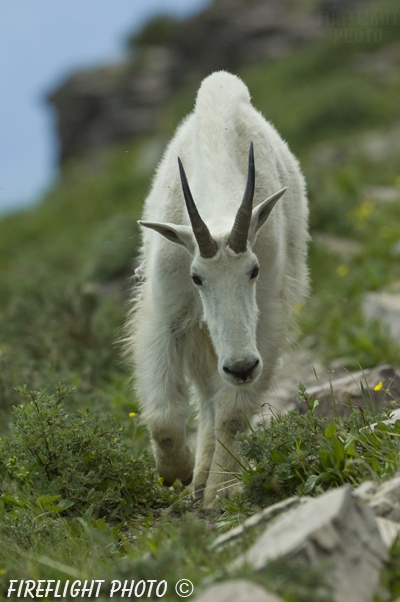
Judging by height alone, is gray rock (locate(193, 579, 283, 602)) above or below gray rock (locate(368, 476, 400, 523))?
above

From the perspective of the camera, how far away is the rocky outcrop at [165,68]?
29453mm

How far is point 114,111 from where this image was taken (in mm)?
29531

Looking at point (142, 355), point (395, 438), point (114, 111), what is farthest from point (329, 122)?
point (395, 438)

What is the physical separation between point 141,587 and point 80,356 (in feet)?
15.3

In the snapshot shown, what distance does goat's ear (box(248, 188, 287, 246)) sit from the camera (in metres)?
4.39

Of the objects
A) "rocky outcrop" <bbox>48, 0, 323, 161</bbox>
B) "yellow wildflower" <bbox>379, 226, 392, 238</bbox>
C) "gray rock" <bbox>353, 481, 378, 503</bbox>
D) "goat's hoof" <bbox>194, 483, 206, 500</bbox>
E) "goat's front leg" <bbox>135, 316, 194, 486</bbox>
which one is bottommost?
"rocky outcrop" <bbox>48, 0, 323, 161</bbox>

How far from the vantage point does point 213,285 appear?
13.9 feet

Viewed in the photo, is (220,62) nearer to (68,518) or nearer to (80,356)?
(80,356)

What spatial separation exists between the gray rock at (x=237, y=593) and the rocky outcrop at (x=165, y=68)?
26.6m

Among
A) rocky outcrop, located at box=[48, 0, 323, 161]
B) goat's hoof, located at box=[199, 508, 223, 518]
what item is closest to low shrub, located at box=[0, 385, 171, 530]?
goat's hoof, located at box=[199, 508, 223, 518]

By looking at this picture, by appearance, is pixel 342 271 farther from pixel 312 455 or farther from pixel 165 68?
pixel 165 68

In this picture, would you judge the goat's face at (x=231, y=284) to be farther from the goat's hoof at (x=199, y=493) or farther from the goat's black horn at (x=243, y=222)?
the goat's hoof at (x=199, y=493)

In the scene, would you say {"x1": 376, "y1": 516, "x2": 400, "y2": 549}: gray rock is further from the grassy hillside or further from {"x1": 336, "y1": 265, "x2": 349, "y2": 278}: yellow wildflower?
{"x1": 336, "y1": 265, "x2": 349, "y2": 278}: yellow wildflower

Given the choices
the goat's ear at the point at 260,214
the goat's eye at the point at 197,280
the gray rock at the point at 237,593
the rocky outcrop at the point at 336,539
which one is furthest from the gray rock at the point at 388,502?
the goat's ear at the point at 260,214
